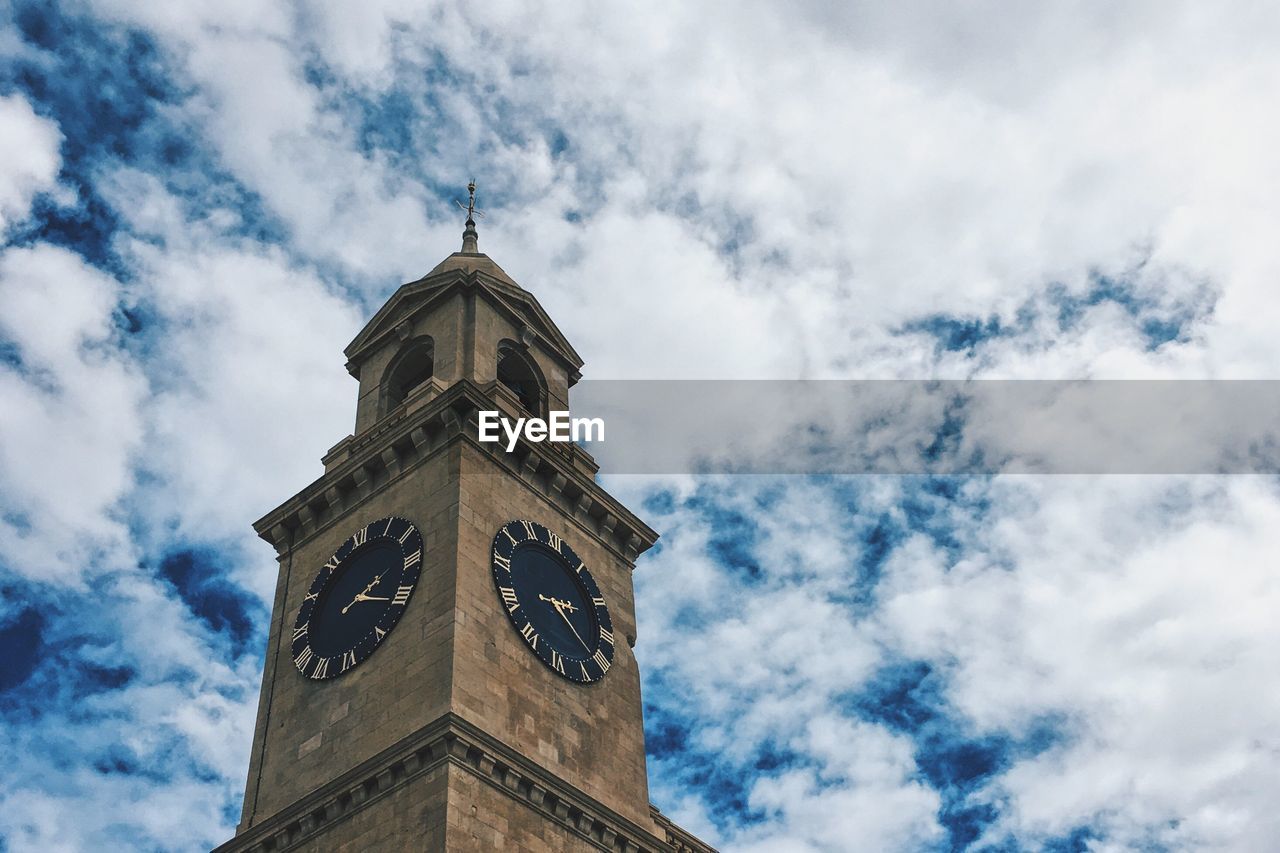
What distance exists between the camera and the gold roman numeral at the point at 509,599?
35.1 metres

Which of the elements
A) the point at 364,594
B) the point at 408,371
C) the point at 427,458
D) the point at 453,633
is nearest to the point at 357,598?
the point at 364,594

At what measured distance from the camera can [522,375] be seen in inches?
1736

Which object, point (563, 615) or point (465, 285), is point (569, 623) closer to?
point (563, 615)

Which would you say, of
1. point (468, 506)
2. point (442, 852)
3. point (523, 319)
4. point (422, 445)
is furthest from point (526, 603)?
point (523, 319)

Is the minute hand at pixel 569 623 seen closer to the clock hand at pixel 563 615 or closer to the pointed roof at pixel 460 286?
the clock hand at pixel 563 615

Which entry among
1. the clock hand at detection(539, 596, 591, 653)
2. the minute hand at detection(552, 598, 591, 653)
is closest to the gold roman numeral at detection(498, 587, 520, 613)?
the clock hand at detection(539, 596, 591, 653)

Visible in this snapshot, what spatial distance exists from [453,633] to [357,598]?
4475mm

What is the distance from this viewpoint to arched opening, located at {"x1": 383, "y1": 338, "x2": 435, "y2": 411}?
143 feet

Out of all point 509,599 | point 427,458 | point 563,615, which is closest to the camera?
point 509,599

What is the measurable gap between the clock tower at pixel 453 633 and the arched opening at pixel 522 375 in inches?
3.0

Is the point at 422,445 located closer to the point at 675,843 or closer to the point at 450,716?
the point at 450,716

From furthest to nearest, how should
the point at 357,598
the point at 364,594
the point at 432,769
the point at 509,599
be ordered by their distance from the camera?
1. the point at 357,598
2. the point at 364,594
3. the point at 509,599
4. the point at 432,769

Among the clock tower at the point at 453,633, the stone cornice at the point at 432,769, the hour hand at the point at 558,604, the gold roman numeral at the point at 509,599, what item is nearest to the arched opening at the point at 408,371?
the clock tower at the point at 453,633

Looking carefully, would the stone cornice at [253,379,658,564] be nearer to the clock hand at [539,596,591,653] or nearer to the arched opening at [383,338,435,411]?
the arched opening at [383,338,435,411]
